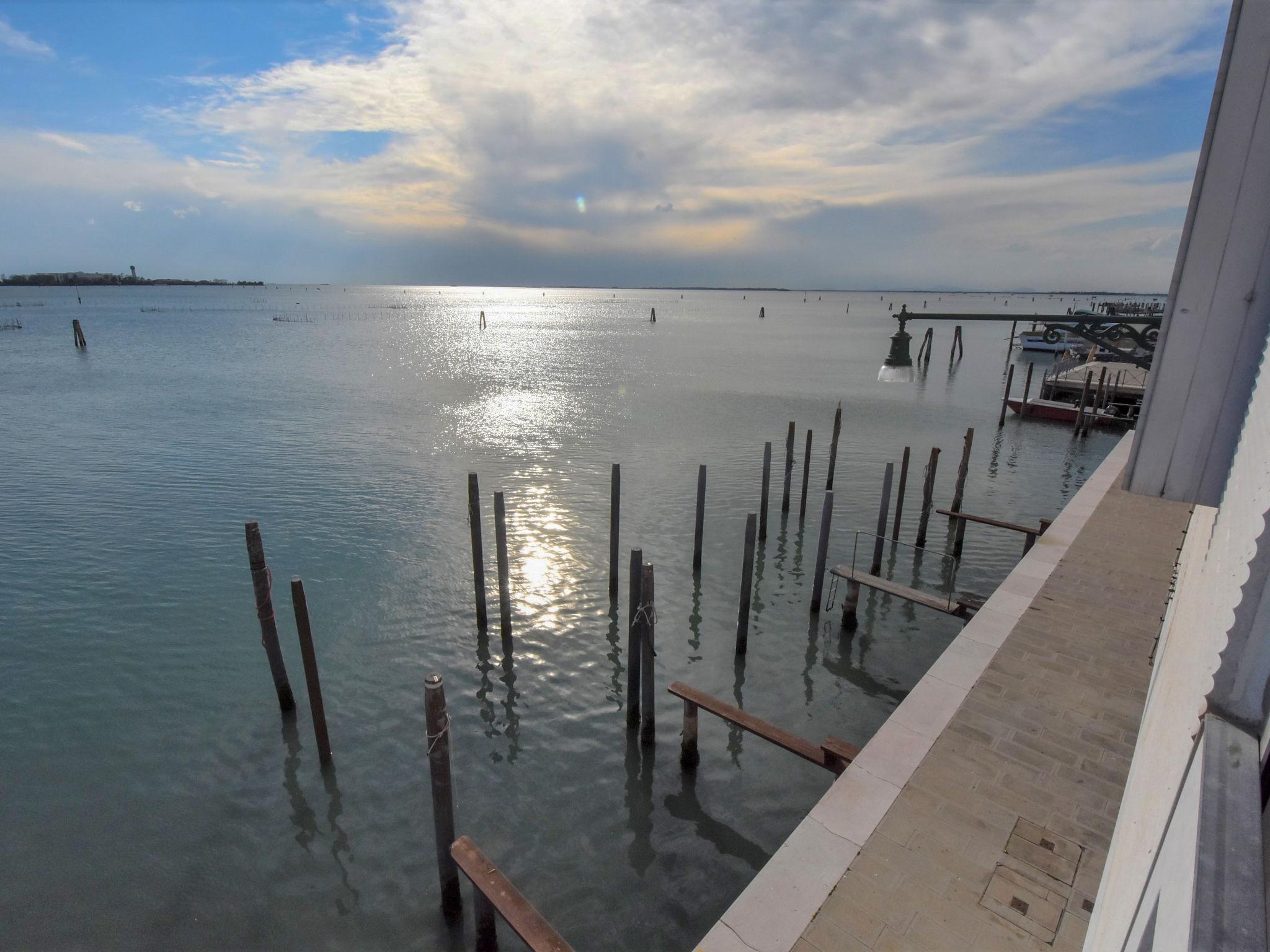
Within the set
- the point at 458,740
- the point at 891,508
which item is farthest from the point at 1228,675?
the point at 891,508

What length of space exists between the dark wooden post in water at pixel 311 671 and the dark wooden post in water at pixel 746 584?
6.31 m

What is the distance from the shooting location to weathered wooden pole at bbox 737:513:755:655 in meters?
10.7

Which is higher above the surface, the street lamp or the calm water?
the street lamp

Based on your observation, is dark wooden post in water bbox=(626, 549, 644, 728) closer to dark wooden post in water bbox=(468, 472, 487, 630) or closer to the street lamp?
dark wooden post in water bbox=(468, 472, 487, 630)

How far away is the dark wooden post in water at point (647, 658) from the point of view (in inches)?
325

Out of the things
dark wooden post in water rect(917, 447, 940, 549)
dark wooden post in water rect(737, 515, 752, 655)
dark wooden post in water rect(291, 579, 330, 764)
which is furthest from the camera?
dark wooden post in water rect(917, 447, 940, 549)

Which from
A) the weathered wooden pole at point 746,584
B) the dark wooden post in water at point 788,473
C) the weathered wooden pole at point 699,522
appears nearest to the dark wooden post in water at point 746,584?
the weathered wooden pole at point 746,584

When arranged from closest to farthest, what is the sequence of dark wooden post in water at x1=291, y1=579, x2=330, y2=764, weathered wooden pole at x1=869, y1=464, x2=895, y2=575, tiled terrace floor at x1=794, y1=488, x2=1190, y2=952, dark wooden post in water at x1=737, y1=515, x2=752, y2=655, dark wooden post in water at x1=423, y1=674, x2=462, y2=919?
tiled terrace floor at x1=794, y1=488, x2=1190, y2=952, dark wooden post in water at x1=423, y1=674, x2=462, y2=919, dark wooden post in water at x1=291, y1=579, x2=330, y2=764, dark wooden post in water at x1=737, y1=515, x2=752, y2=655, weathered wooden pole at x1=869, y1=464, x2=895, y2=575

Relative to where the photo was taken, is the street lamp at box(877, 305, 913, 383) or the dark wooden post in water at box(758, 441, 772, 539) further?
the dark wooden post in water at box(758, 441, 772, 539)

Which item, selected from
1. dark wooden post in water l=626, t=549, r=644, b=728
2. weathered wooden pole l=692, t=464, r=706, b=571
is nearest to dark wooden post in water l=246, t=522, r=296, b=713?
dark wooden post in water l=626, t=549, r=644, b=728

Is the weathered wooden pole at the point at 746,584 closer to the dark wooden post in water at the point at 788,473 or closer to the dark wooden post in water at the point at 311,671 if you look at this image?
the dark wooden post in water at the point at 311,671

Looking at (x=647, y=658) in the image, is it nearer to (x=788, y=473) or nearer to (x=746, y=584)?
(x=746, y=584)

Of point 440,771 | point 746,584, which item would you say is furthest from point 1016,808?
point 746,584

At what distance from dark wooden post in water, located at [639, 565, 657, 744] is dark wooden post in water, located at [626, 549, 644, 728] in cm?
5
